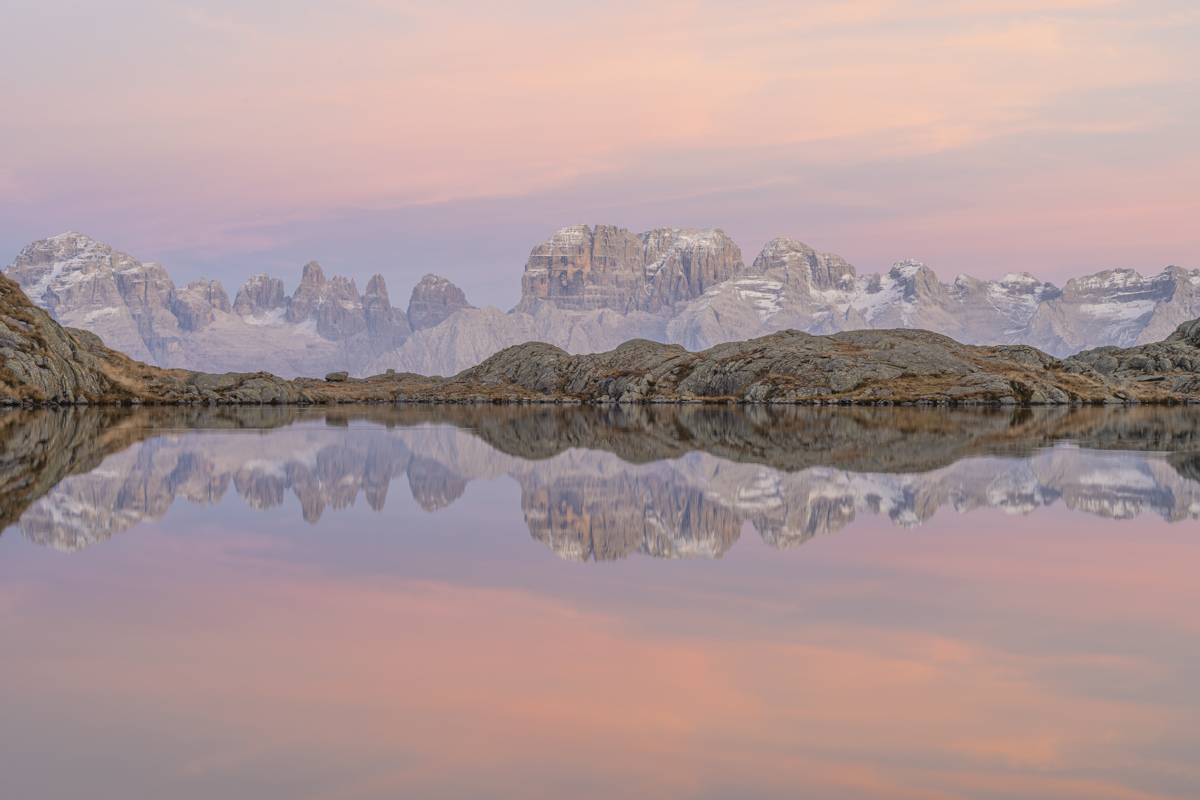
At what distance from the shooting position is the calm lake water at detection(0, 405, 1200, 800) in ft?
46.0

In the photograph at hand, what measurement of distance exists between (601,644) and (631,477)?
34.1 metres

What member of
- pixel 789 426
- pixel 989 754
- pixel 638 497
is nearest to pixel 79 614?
pixel 989 754

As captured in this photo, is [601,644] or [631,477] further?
[631,477]

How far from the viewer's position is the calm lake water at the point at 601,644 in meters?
14.0

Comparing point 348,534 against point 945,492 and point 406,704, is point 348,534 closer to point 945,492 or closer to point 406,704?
point 406,704

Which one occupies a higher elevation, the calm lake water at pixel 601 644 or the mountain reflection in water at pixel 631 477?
the calm lake water at pixel 601 644

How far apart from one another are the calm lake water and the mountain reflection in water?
0.53 meters

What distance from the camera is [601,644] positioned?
66.0 feet

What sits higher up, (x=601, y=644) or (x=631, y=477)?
(x=601, y=644)

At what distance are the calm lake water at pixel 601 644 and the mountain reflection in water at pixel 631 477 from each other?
53 cm

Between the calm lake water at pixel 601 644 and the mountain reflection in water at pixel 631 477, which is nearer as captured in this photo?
the calm lake water at pixel 601 644

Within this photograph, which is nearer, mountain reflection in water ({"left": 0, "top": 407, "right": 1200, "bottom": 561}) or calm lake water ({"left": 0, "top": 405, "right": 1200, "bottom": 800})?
calm lake water ({"left": 0, "top": 405, "right": 1200, "bottom": 800})

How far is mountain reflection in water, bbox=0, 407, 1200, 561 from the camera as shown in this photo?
37094 mm

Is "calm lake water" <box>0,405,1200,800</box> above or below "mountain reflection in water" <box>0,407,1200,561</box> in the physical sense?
above
